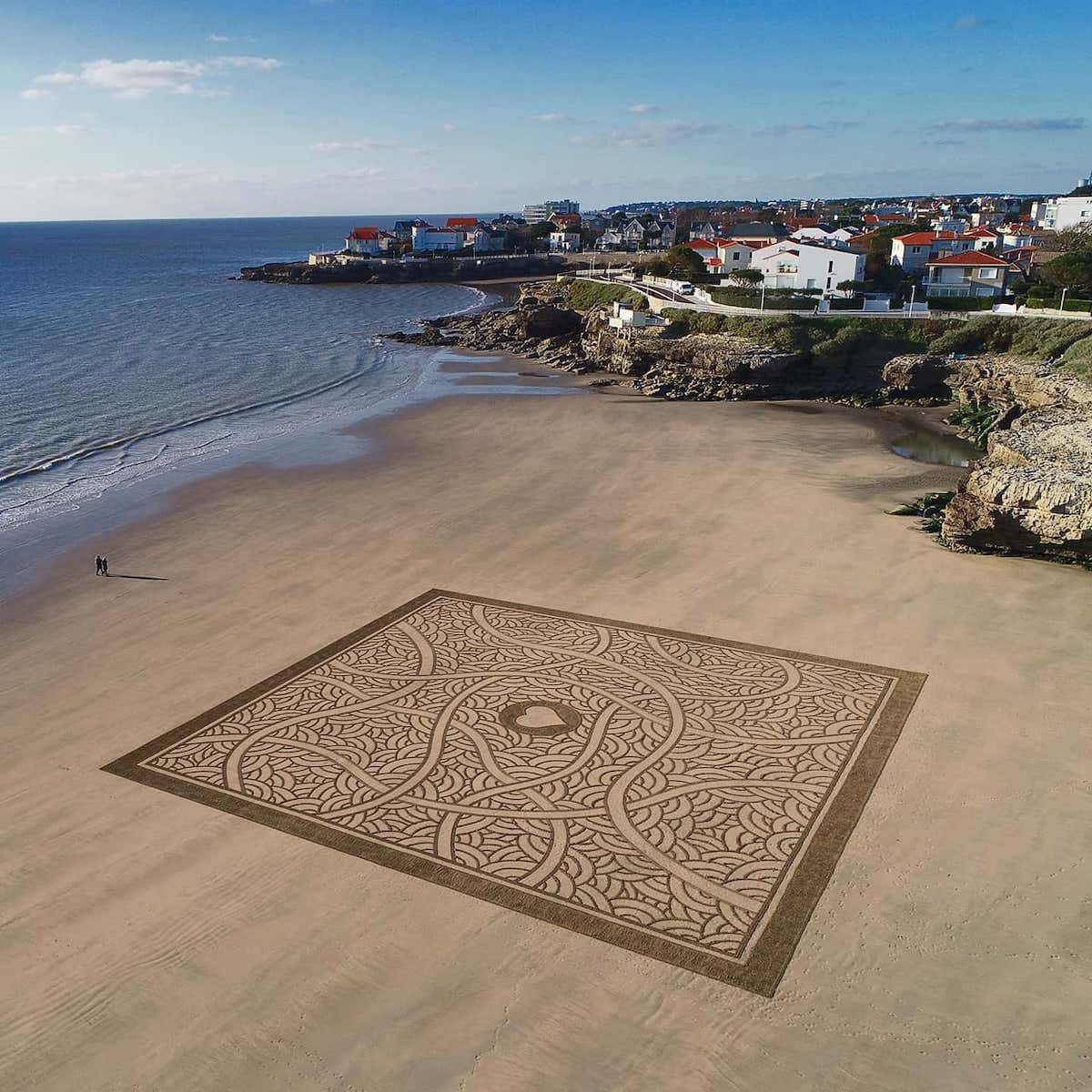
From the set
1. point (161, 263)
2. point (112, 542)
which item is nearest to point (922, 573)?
point (112, 542)

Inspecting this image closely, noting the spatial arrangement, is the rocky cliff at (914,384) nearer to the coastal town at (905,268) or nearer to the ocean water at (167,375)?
the coastal town at (905,268)

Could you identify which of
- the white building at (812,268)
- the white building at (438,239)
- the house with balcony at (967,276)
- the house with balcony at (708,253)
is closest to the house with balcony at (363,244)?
the white building at (438,239)

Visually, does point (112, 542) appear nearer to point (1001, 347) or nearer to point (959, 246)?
point (1001, 347)

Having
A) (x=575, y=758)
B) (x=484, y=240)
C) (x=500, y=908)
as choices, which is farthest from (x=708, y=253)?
(x=484, y=240)

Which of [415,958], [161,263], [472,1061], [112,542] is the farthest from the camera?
[161,263]

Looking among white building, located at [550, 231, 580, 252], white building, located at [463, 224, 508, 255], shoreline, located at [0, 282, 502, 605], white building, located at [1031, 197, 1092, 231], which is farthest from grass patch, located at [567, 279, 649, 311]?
white building, located at [550, 231, 580, 252]

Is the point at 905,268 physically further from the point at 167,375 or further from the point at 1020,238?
the point at 167,375

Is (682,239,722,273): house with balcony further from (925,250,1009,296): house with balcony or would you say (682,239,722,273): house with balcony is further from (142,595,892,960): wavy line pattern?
(142,595,892,960): wavy line pattern
